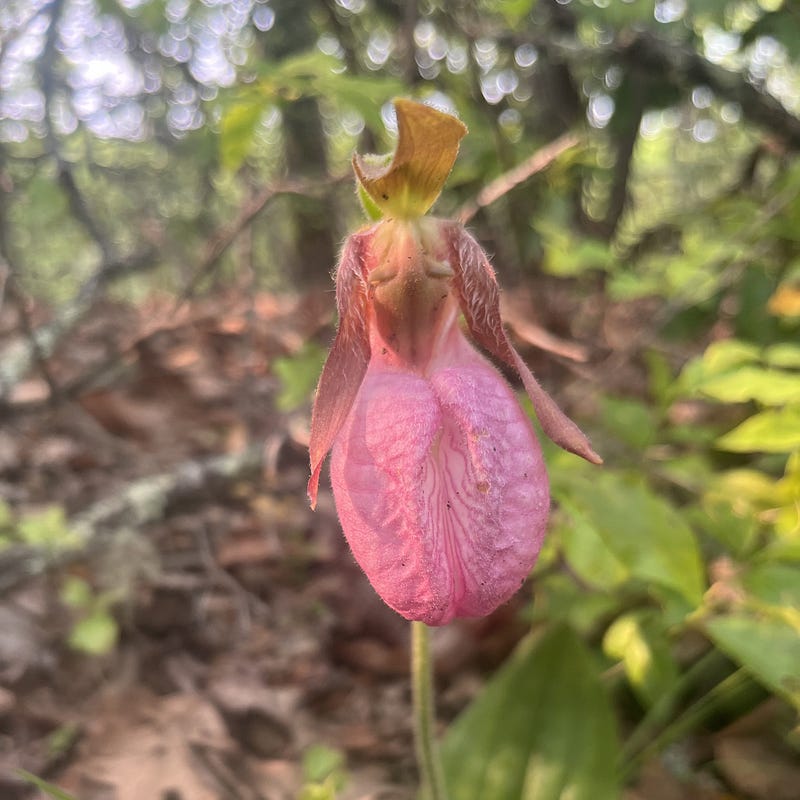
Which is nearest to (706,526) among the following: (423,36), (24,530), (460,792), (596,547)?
(596,547)

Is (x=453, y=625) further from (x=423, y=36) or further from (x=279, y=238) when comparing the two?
(x=279, y=238)

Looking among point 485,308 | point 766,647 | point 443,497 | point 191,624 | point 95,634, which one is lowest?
point 191,624

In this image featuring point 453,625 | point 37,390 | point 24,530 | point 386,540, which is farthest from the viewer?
point 37,390

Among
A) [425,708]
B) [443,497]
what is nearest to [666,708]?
[425,708]

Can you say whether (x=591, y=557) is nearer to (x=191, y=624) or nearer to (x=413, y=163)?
(x=413, y=163)

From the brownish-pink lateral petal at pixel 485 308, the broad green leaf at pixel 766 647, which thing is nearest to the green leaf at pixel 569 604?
the broad green leaf at pixel 766 647

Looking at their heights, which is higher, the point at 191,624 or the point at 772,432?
the point at 772,432

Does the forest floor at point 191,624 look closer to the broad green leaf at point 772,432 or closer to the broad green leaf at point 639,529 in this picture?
the broad green leaf at point 639,529
